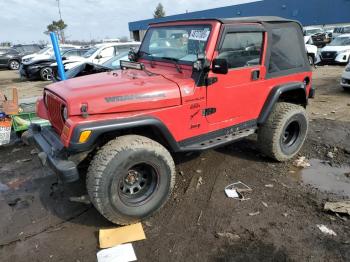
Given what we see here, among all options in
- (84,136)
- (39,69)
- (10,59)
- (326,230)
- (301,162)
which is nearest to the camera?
(84,136)

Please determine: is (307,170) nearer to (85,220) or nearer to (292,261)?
(292,261)

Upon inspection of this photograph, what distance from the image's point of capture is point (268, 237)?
10.1ft

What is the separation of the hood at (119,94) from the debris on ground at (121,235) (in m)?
1.23

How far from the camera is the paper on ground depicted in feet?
9.34

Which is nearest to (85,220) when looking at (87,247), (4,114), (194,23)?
(87,247)

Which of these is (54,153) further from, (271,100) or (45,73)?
(45,73)

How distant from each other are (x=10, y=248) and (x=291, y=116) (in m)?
3.84

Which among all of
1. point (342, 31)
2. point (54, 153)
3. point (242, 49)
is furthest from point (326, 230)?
point (342, 31)

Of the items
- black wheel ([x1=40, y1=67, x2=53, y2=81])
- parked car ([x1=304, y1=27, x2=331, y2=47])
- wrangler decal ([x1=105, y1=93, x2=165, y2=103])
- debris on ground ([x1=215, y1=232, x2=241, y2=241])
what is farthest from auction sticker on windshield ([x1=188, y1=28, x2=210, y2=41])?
parked car ([x1=304, y1=27, x2=331, y2=47])

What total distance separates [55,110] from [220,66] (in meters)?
1.87

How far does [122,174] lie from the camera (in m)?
3.07

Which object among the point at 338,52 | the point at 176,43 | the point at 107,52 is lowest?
the point at 338,52

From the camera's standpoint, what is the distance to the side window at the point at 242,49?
3.75 metres

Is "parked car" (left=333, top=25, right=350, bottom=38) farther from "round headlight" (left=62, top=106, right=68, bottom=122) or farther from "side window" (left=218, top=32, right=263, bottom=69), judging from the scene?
"round headlight" (left=62, top=106, right=68, bottom=122)
